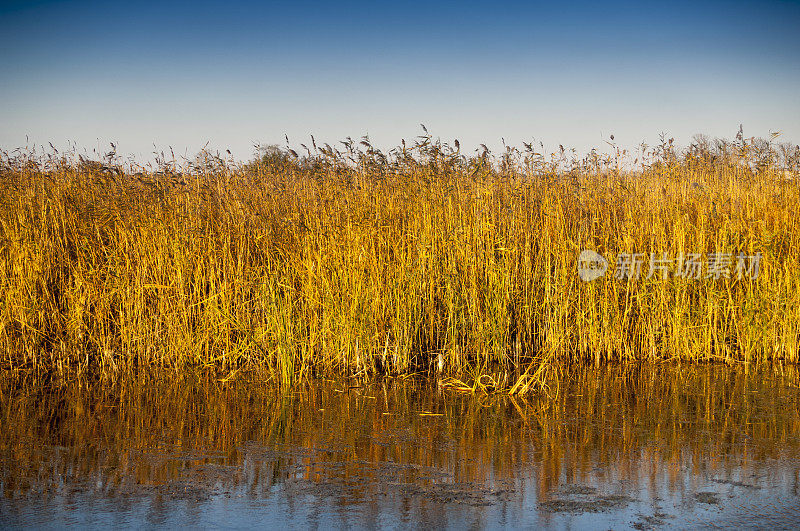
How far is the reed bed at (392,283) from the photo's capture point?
17.9 ft

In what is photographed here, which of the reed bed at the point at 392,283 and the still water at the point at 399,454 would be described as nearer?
the still water at the point at 399,454

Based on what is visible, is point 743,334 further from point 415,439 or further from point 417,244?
point 415,439

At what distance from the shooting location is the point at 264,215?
6246 mm

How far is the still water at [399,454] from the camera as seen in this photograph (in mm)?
2967

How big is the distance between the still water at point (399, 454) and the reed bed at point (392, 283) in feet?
1.50

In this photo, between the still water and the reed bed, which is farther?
the reed bed

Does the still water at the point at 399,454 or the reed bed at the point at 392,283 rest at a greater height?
the reed bed at the point at 392,283

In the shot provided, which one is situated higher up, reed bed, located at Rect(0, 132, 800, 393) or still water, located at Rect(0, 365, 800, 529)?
reed bed, located at Rect(0, 132, 800, 393)

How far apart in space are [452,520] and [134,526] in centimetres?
123

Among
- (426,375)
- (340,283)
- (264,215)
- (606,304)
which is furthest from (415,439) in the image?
(264,215)

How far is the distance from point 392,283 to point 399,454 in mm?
2011

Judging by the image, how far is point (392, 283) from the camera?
5.50 metres

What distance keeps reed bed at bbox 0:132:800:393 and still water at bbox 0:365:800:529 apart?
456mm

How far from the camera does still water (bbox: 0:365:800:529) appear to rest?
297 centimetres
